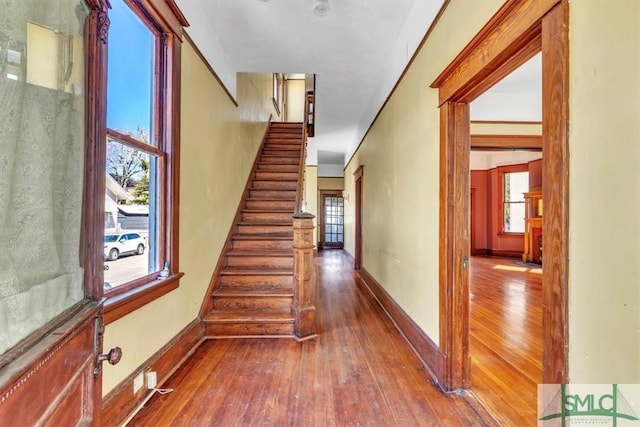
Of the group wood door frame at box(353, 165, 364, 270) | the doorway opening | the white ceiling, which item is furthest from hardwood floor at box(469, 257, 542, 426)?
the white ceiling

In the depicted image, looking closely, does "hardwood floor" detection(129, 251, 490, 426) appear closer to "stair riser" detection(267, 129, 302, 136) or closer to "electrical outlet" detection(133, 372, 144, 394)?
"electrical outlet" detection(133, 372, 144, 394)

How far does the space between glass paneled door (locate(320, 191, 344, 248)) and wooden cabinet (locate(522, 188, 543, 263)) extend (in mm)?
5364

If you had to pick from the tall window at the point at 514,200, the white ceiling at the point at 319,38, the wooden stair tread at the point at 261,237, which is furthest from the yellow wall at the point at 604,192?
the tall window at the point at 514,200

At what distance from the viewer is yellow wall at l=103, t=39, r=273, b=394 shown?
185cm

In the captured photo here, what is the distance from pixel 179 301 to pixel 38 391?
190 centimetres

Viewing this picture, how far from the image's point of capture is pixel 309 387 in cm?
207

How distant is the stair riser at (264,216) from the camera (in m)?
4.26

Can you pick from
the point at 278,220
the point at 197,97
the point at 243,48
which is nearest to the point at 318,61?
the point at 243,48

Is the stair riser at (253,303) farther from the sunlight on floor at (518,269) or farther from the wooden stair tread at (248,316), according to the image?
the sunlight on floor at (518,269)

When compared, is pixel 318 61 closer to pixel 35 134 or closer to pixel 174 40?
pixel 174 40

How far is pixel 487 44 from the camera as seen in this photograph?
1578 millimetres

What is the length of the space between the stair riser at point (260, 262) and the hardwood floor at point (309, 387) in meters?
0.91

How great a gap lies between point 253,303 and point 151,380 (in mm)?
1261

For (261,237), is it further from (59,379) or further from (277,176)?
(59,379)
